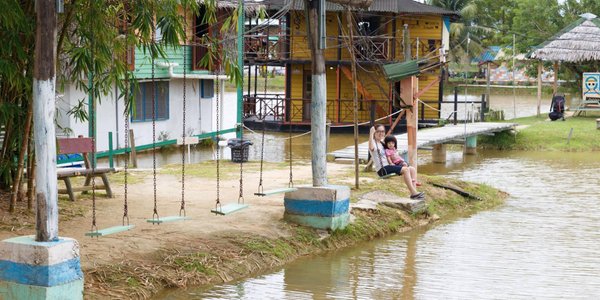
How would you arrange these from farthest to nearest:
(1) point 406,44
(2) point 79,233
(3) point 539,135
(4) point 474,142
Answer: (3) point 539,135, (4) point 474,142, (1) point 406,44, (2) point 79,233

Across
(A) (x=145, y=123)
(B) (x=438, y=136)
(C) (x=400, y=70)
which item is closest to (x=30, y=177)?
(C) (x=400, y=70)

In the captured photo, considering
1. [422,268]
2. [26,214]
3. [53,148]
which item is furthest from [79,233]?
[422,268]

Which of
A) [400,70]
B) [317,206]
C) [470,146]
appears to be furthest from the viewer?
[470,146]

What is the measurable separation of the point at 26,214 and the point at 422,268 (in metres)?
5.34

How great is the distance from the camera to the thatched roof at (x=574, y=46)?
41719 millimetres

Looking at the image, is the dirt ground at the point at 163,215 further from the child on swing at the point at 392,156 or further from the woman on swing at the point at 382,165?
the woman on swing at the point at 382,165

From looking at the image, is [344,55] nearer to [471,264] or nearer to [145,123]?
[145,123]

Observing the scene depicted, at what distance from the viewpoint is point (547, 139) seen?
32906 millimetres

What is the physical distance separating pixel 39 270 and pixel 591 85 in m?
33.5

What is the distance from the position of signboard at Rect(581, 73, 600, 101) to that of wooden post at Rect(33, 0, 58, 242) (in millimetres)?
32444

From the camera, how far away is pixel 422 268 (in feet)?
42.9

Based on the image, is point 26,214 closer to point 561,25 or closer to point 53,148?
point 53,148

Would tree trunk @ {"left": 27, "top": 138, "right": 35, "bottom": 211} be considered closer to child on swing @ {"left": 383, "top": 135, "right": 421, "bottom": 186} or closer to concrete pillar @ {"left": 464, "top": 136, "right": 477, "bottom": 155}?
child on swing @ {"left": 383, "top": 135, "right": 421, "bottom": 186}

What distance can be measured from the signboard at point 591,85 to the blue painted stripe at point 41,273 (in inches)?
1274
